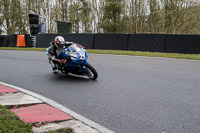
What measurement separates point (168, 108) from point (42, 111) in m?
2.33

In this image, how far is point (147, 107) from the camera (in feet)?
14.9

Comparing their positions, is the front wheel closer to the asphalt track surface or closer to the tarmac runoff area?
the asphalt track surface

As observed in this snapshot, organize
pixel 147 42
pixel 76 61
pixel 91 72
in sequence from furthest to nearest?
pixel 147 42
pixel 91 72
pixel 76 61

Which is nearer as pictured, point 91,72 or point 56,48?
point 91,72

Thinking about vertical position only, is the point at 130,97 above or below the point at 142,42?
below

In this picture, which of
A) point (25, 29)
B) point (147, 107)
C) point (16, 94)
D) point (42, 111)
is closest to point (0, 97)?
point (16, 94)

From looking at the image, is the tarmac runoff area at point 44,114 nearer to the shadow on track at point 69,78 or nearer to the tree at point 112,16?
the shadow on track at point 69,78

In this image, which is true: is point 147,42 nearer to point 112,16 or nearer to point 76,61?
point 76,61

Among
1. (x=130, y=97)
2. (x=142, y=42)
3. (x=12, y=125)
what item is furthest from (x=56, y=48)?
(x=142, y=42)

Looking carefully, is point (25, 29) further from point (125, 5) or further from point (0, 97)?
point (0, 97)

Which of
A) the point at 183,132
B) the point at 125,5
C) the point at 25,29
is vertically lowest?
the point at 183,132

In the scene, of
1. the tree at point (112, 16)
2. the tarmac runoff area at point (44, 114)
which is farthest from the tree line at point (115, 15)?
the tarmac runoff area at point (44, 114)

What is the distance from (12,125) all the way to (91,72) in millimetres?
4309

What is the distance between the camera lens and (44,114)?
402 cm
